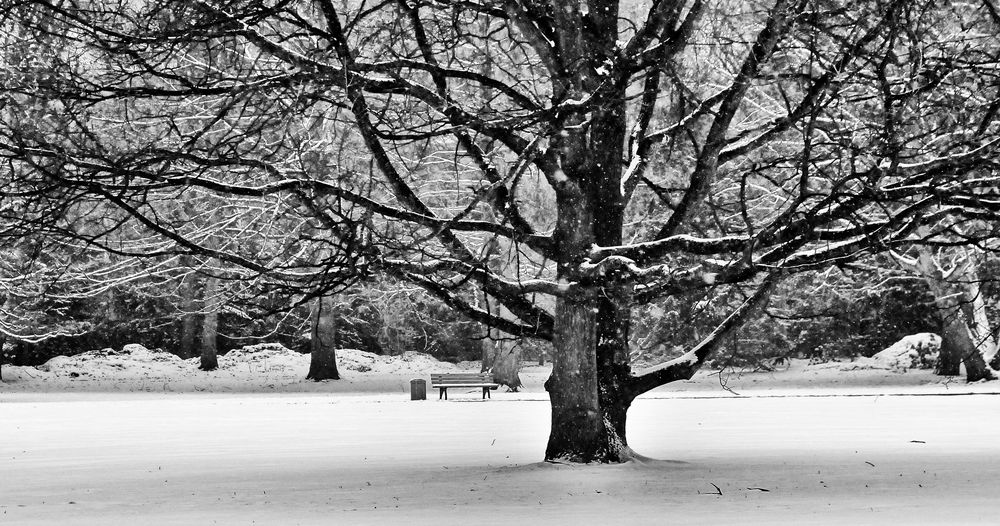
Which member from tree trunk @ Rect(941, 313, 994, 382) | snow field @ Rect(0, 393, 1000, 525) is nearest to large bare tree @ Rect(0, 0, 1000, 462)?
snow field @ Rect(0, 393, 1000, 525)

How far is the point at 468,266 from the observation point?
36.4 feet

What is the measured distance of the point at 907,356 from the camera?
37.2 metres

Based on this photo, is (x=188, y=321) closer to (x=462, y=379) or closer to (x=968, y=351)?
(x=462, y=379)

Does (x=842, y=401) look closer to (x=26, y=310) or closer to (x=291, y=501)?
(x=291, y=501)

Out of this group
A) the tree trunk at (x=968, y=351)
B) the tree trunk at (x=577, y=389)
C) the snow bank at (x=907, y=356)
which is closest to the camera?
the tree trunk at (x=577, y=389)

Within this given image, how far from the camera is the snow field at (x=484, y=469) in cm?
861

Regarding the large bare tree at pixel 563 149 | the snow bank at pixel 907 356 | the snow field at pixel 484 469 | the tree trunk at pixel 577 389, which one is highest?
the large bare tree at pixel 563 149

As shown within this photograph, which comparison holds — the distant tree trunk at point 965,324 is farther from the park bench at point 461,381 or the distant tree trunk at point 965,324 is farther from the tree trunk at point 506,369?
the park bench at point 461,381

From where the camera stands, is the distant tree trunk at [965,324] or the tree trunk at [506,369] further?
the tree trunk at [506,369]

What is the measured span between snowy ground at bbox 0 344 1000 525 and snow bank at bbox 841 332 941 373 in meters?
9.66

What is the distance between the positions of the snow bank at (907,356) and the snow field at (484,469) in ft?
49.4

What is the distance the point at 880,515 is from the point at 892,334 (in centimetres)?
3283

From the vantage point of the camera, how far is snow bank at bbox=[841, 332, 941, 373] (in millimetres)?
36188

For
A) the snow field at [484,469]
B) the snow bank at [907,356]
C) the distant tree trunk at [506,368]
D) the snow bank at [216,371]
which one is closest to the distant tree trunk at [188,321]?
the snow bank at [216,371]
